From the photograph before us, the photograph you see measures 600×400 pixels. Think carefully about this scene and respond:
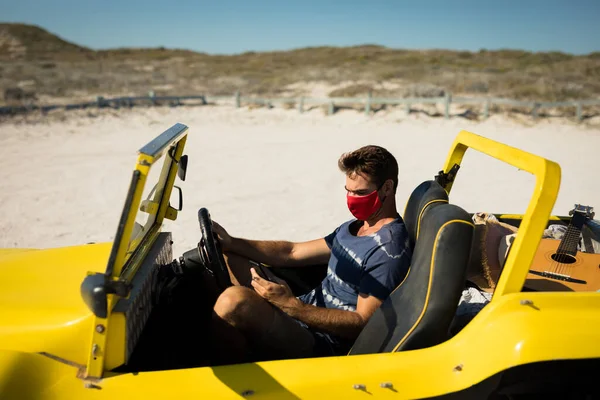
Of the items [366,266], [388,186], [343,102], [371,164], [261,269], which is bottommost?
[261,269]

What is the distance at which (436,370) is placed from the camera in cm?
175

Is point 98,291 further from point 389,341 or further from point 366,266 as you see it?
point 366,266

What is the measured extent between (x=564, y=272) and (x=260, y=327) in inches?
68.6

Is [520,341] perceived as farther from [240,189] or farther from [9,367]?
[240,189]

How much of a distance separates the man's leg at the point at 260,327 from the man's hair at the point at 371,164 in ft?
2.58

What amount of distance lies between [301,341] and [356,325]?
0.27m

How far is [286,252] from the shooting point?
10.2 ft

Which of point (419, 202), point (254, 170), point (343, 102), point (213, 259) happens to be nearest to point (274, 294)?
point (213, 259)

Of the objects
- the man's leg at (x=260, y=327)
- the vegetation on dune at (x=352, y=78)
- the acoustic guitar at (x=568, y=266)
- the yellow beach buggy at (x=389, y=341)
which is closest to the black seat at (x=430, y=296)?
the yellow beach buggy at (x=389, y=341)

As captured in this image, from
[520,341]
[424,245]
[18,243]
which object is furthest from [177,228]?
[520,341]

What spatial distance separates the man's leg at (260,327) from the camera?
80.7 inches

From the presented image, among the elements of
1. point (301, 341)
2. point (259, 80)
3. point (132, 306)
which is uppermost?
point (259, 80)

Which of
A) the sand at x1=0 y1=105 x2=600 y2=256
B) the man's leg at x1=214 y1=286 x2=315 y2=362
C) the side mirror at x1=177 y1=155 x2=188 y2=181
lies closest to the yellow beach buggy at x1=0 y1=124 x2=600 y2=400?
the man's leg at x1=214 y1=286 x2=315 y2=362

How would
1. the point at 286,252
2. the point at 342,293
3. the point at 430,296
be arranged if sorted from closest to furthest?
the point at 430,296 < the point at 342,293 < the point at 286,252
